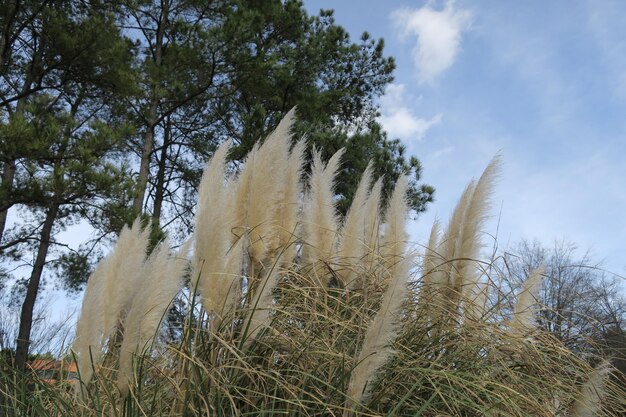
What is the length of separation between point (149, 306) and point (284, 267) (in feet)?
2.11

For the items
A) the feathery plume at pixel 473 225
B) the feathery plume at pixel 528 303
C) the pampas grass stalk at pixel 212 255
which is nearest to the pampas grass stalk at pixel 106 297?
the pampas grass stalk at pixel 212 255

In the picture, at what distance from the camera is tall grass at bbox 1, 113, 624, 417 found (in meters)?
1.59

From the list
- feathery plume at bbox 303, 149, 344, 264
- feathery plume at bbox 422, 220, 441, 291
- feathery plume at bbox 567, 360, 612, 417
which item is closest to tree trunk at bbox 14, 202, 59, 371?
feathery plume at bbox 303, 149, 344, 264

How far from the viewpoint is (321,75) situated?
1276 centimetres

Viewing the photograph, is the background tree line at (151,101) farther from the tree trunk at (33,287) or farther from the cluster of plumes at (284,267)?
the cluster of plumes at (284,267)

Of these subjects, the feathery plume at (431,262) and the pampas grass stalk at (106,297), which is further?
the feathery plume at (431,262)

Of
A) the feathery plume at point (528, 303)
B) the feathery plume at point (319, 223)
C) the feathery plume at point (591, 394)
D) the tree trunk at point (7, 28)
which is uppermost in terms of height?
the tree trunk at point (7, 28)

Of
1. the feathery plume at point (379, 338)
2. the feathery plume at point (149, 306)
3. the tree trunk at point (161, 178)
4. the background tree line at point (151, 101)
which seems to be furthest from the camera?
the tree trunk at point (161, 178)

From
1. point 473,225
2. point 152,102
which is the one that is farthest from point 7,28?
point 473,225

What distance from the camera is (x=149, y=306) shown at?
1.64 metres

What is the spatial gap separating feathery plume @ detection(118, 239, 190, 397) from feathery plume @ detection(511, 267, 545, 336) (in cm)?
112

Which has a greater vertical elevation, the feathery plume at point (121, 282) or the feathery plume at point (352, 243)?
the feathery plume at point (352, 243)

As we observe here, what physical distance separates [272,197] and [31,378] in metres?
1.15

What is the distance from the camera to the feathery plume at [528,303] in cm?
207
